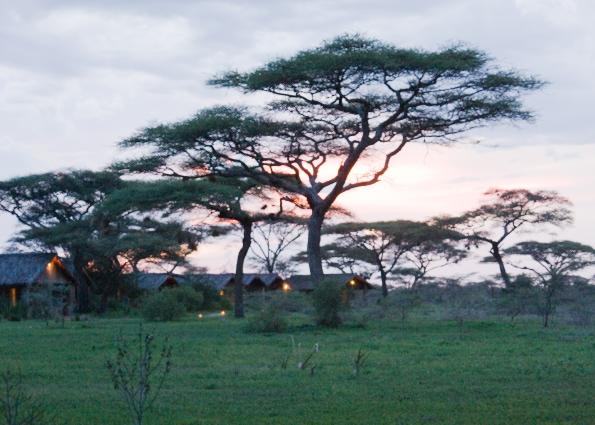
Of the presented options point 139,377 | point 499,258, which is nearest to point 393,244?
point 499,258

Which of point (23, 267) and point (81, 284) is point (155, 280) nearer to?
point (81, 284)

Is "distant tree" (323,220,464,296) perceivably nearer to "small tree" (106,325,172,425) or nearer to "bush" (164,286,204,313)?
"bush" (164,286,204,313)

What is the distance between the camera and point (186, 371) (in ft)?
54.8

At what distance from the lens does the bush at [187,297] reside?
121ft

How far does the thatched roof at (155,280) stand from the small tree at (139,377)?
30.8 metres

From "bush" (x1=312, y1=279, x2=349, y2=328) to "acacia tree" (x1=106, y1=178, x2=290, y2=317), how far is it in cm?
821

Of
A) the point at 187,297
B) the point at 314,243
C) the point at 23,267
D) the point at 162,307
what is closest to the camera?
the point at 314,243

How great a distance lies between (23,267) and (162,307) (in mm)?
14008

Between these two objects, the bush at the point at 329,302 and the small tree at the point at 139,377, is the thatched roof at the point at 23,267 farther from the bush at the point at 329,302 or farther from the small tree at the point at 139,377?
the small tree at the point at 139,377

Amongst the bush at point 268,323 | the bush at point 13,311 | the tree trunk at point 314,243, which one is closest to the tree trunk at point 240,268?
the tree trunk at point 314,243

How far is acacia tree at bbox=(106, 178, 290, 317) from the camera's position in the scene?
34281 millimetres

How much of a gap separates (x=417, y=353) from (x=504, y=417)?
8310 millimetres

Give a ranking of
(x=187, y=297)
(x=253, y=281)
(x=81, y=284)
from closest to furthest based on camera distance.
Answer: (x=187, y=297) < (x=81, y=284) < (x=253, y=281)

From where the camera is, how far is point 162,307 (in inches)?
1329
